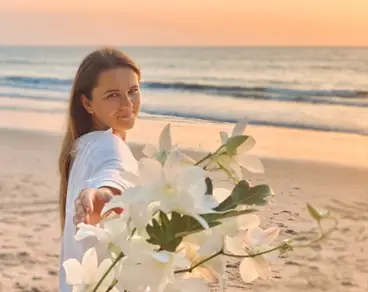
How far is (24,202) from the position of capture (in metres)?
3.11

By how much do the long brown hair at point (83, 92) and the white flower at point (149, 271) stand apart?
64 cm

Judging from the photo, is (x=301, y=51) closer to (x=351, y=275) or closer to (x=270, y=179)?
(x=270, y=179)

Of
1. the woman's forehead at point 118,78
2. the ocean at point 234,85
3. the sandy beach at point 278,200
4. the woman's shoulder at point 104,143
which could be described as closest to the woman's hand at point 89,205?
the woman's shoulder at point 104,143

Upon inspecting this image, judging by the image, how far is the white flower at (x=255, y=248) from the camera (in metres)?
0.52

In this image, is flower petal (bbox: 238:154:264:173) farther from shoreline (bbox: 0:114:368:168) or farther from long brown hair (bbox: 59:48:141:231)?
shoreline (bbox: 0:114:368:168)

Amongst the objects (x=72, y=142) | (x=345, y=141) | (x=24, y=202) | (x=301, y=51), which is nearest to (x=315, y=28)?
(x=301, y=51)

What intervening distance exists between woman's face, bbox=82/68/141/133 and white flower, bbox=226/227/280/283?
0.52 metres

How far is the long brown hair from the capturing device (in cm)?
109

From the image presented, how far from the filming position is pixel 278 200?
2.95m

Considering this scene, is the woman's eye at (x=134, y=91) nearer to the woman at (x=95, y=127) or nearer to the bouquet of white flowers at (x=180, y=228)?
the woman at (x=95, y=127)

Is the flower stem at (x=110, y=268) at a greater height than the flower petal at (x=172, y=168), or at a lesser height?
lesser

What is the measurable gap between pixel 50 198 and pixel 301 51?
883 cm

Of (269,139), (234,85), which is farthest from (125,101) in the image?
(234,85)

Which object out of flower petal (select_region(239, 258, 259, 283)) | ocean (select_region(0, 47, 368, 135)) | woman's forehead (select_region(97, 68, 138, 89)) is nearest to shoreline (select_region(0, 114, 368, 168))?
ocean (select_region(0, 47, 368, 135))
